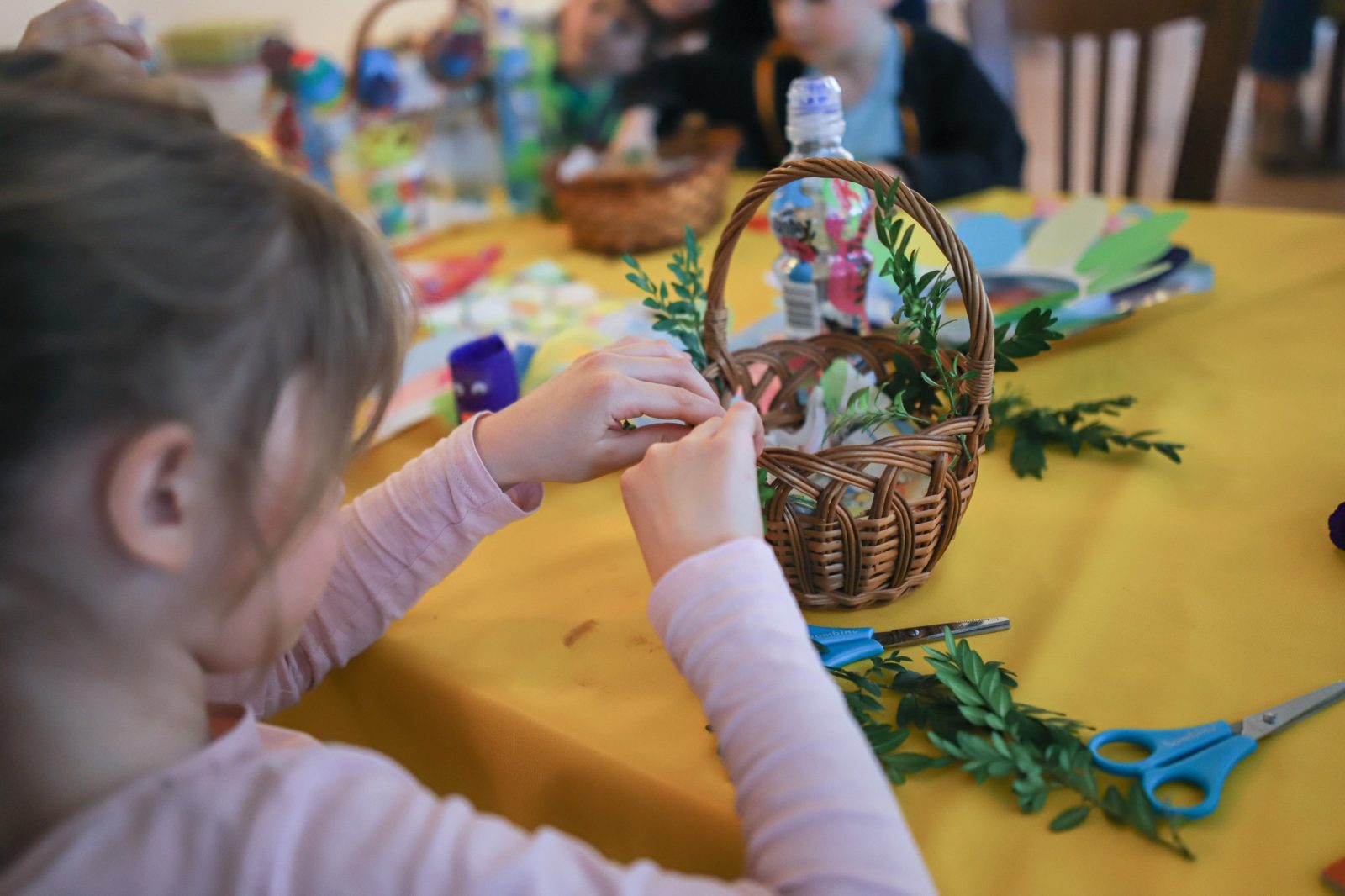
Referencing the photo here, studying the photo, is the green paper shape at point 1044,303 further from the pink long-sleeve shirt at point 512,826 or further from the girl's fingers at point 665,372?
the pink long-sleeve shirt at point 512,826

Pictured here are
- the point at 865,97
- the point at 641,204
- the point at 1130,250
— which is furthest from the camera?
the point at 865,97

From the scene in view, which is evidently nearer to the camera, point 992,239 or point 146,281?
point 146,281

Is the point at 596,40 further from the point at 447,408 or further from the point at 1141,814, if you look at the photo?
the point at 1141,814

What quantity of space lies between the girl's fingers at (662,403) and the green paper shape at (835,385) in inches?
4.4

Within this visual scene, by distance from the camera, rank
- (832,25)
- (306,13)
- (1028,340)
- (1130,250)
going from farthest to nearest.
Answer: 1. (306,13)
2. (832,25)
3. (1130,250)
4. (1028,340)

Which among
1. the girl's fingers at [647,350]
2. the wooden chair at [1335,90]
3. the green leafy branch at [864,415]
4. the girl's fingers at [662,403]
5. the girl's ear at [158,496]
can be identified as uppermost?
the girl's ear at [158,496]

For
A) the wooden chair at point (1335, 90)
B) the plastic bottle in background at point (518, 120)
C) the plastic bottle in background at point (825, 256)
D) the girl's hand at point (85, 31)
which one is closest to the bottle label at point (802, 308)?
the plastic bottle in background at point (825, 256)

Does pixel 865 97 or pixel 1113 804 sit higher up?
pixel 865 97

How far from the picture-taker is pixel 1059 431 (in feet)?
2.58

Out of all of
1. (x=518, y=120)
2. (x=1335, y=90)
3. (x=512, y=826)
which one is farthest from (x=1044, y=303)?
(x=1335, y=90)

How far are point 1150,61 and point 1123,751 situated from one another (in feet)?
4.24

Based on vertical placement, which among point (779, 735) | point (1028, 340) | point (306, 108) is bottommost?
point (779, 735)

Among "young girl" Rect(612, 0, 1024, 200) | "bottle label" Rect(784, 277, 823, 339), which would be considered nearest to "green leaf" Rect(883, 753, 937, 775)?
"bottle label" Rect(784, 277, 823, 339)

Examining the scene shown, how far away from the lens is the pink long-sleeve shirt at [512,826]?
1.32ft
